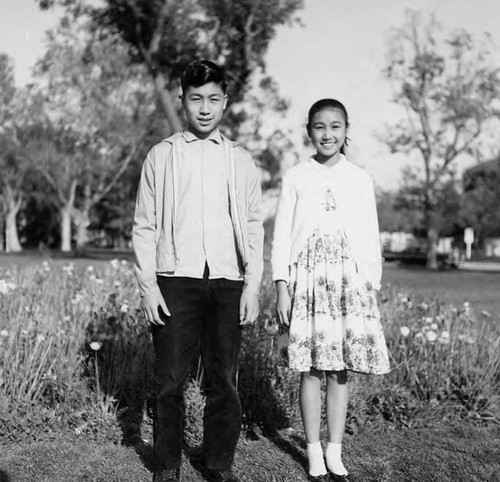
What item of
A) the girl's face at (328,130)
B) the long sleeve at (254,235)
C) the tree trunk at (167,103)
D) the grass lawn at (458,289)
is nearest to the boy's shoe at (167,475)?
the long sleeve at (254,235)

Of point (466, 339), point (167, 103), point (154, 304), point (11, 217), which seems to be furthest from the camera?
point (11, 217)

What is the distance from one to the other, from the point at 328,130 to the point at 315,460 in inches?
63.3

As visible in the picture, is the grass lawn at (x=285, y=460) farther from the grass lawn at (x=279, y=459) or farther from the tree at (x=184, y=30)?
the tree at (x=184, y=30)

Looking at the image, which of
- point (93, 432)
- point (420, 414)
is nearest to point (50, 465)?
point (93, 432)

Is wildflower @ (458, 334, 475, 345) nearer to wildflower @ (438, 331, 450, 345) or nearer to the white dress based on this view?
wildflower @ (438, 331, 450, 345)

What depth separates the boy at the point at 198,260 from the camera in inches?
117

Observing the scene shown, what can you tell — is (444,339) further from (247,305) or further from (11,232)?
(11,232)

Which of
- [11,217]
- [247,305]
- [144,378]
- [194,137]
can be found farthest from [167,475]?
[11,217]

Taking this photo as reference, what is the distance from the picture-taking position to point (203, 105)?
3066mm

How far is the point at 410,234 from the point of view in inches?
3647

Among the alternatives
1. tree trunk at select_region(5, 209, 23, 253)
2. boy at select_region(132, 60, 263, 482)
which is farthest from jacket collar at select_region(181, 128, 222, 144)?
tree trunk at select_region(5, 209, 23, 253)

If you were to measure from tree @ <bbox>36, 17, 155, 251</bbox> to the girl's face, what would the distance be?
112 feet

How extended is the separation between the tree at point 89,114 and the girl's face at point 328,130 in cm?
3403

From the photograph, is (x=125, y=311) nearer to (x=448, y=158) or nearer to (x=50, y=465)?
(x=50, y=465)
